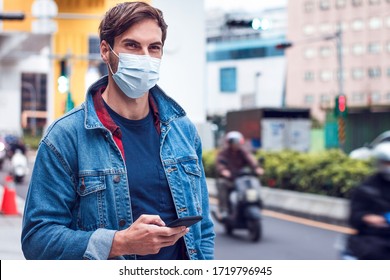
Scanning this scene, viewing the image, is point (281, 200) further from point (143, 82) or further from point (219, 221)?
point (143, 82)

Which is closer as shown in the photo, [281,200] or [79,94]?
[79,94]

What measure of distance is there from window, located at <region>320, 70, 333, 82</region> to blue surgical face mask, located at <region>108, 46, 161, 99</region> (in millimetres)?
43800

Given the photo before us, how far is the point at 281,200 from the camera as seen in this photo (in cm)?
1084

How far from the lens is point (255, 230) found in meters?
7.94

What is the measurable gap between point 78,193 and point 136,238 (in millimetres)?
168

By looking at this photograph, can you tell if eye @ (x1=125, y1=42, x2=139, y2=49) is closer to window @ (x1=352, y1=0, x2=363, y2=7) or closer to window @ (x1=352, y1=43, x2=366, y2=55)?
window @ (x1=352, y1=0, x2=363, y2=7)

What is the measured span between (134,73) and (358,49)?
1392 inches

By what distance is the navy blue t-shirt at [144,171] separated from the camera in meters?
1.77

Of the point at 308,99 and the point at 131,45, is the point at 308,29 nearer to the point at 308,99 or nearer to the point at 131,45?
the point at 308,99

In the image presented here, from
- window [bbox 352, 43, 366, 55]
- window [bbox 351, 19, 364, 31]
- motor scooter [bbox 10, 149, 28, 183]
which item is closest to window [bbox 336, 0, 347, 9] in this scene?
window [bbox 351, 19, 364, 31]

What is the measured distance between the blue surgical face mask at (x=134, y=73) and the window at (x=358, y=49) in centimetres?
3220

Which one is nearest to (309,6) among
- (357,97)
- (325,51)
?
(325,51)
